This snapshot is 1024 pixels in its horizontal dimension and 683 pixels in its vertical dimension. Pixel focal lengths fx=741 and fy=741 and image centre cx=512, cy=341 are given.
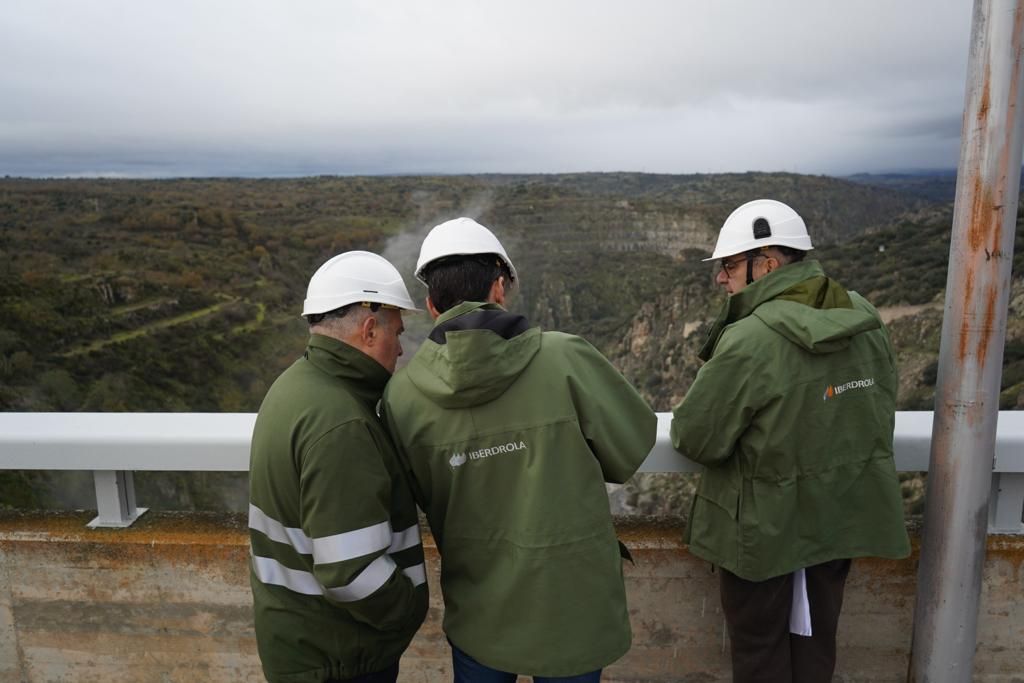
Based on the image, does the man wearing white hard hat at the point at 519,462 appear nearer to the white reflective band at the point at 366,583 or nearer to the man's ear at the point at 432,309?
the man's ear at the point at 432,309

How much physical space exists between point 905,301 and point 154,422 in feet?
90.3

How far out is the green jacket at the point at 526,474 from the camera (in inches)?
61.7

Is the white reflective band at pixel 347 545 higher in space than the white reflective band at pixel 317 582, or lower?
higher

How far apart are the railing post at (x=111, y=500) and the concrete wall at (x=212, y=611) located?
0.14ft

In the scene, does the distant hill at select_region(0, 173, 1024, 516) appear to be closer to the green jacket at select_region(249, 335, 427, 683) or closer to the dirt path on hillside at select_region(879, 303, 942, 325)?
the dirt path on hillside at select_region(879, 303, 942, 325)

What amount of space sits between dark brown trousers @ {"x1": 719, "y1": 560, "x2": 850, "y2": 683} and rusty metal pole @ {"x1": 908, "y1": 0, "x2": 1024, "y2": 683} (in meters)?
0.29

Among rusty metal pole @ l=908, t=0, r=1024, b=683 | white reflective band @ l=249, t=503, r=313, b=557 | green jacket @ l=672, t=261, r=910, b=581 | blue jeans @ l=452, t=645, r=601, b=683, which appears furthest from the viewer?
green jacket @ l=672, t=261, r=910, b=581

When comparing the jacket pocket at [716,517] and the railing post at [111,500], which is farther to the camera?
the railing post at [111,500]

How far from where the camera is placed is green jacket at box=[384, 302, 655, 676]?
1566 mm

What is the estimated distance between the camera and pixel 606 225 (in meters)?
50.5

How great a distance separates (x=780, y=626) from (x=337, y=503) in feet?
4.51

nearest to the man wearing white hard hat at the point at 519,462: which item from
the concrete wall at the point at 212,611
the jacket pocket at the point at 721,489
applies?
the jacket pocket at the point at 721,489

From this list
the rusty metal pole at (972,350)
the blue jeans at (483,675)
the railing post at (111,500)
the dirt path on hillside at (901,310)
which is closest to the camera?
the blue jeans at (483,675)

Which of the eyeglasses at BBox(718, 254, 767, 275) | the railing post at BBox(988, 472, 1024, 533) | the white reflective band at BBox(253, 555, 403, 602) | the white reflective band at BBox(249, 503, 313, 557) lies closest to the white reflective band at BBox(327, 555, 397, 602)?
the white reflective band at BBox(253, 555, 403, 602)
